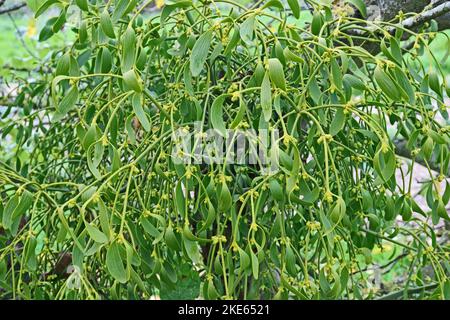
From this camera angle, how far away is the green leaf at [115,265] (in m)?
0.60

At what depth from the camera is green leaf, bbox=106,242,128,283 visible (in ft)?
1.97

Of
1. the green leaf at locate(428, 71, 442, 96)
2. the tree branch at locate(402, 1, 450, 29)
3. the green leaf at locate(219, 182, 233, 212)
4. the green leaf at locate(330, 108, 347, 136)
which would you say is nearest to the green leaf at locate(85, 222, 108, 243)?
the green leaf at locate(219, 182, 233, 212)

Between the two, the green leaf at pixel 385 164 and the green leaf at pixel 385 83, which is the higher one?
the green leaf at pixel 385 83

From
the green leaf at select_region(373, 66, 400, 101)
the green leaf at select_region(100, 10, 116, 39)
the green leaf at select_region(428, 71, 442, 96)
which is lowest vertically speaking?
the green leaf at select_region(373, 66, 400, 101)

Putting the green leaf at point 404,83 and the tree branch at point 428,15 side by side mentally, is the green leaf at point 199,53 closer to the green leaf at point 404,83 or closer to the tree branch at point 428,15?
the green leaf at point 404,83

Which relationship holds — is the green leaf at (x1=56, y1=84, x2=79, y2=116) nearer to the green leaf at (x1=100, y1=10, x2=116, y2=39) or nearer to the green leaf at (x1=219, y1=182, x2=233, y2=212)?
the green leaf at (x1=100, y1=10, x2=116, y2=39)

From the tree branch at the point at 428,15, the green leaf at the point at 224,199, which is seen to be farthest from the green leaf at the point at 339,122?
the tree branch at the point at 428,15

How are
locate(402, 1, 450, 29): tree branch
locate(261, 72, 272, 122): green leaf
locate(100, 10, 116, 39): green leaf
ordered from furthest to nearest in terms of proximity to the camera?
locate(402, 1, 450, 29): tree branch < locate(100, 10, 116, 39): green leaf < locate(261, 72, 272, 122): green leaf

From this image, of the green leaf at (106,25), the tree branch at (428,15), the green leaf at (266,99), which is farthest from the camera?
the tree branch at (428,15)

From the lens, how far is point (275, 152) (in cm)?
62

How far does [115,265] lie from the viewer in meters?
0.60

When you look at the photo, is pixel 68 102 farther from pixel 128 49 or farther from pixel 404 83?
pixel 404 83
